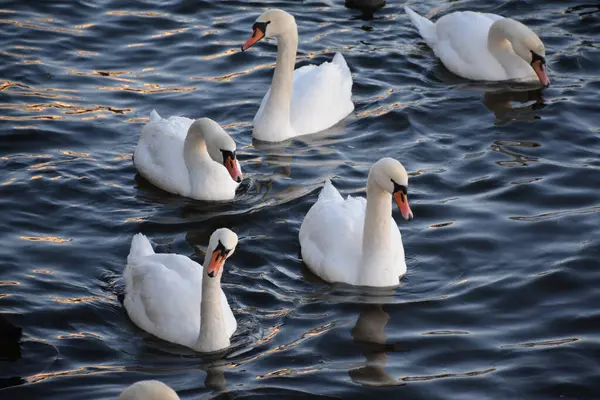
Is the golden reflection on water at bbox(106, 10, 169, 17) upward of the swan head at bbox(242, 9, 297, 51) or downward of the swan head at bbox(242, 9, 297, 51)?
downward

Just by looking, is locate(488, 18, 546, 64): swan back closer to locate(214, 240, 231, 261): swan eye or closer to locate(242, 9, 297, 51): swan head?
locate(242, 9, 297, 51): swan head

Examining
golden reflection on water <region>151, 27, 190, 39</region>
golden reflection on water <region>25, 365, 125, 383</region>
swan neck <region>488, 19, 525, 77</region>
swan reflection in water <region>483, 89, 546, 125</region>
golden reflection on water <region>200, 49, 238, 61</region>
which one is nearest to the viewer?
golden reflection on water <region>25, 365, 125, 383</region>

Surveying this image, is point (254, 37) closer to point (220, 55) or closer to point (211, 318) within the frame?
point (220, 55)

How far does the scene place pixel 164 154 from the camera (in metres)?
13.8

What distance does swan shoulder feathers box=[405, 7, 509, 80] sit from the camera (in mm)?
16906

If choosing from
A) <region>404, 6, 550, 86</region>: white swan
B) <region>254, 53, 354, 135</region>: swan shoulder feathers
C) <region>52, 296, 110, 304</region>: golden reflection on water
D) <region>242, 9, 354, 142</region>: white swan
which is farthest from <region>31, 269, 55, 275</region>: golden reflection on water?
<region>404, 6, 550, 86</region>: white swan

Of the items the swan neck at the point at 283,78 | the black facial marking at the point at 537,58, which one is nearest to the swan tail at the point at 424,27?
the black facial marking at the point at 537,58

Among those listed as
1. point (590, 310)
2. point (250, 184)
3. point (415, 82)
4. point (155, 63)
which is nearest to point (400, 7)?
point (415, 82)

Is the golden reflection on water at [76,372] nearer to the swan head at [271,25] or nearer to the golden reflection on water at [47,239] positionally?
the golden reflection on water at [47,239]

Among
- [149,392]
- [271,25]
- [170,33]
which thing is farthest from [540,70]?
[149,392]

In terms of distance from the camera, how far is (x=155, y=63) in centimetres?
1727

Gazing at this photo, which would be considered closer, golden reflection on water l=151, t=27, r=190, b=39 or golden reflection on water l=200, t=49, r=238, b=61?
golden reflection on water l=200, t=49, r=238, b=61

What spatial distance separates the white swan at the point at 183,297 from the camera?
33.2ft

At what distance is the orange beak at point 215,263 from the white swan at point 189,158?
290 centimetres
